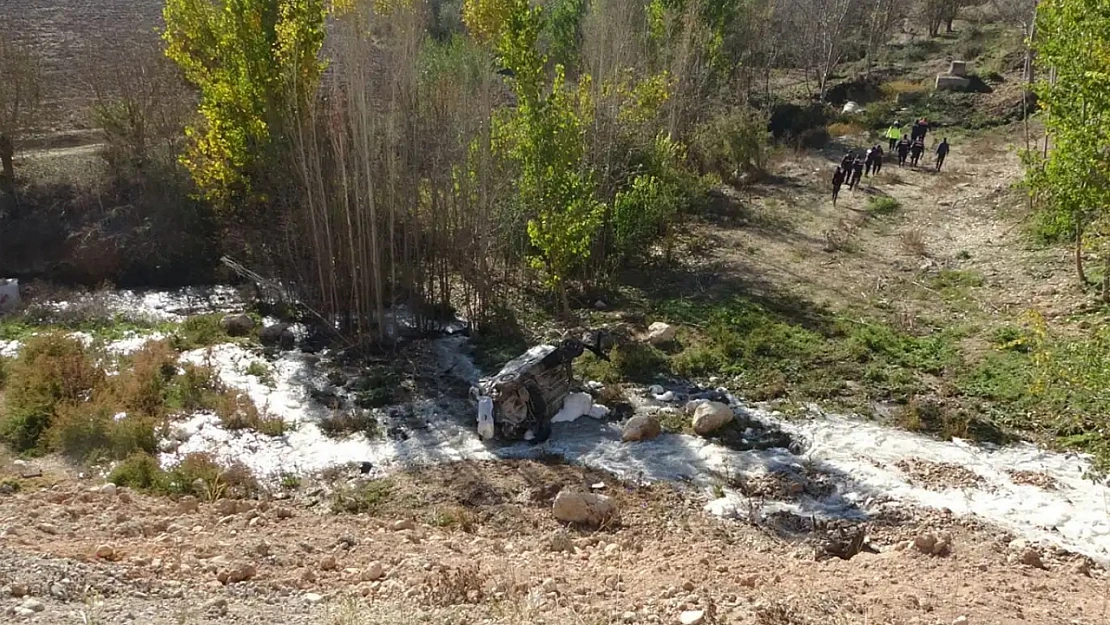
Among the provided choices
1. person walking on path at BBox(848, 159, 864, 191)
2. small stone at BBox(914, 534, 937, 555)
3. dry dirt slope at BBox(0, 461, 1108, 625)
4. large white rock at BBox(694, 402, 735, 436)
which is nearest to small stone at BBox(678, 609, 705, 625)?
dry dirt slope at BBox(0, 461, 1108, 625)

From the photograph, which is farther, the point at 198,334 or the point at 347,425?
the point at 198,334

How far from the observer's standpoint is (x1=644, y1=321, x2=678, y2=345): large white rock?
14373 mm

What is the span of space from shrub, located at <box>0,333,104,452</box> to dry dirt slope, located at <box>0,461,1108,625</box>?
162cm

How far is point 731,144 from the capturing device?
25828 mm

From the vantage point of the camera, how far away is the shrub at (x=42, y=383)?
37.1ft

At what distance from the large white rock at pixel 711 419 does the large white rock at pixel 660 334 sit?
3.03 metres

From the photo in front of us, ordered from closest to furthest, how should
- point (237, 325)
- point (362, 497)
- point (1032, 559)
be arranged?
point (1032, 559), point (362, 497), point (237, 325)

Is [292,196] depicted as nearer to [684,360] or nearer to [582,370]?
[582,370]

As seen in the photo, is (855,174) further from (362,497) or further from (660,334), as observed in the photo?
(362,497)

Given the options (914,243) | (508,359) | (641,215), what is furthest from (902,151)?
(508,359)

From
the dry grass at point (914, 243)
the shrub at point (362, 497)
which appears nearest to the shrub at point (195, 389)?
the shrub at point (362, 497)

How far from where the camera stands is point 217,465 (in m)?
10.5

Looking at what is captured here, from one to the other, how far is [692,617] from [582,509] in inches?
112

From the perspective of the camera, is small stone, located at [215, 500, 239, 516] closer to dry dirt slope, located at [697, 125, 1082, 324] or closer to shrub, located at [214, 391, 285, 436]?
shrub, located at [214, 391, 285, 436]
